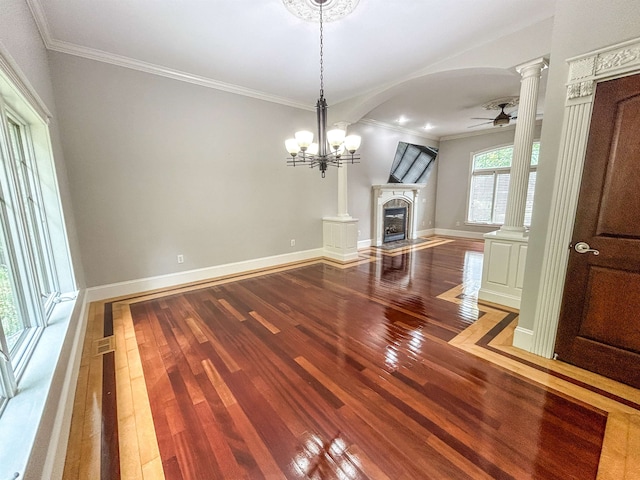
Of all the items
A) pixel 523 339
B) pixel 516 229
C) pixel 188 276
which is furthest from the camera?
pixel 188 276

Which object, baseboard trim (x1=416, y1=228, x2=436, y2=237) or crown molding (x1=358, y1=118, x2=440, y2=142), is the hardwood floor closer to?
crown molding (x1=358, y1=118, x2=440, y2=142)

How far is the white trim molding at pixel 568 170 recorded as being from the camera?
1683 mm

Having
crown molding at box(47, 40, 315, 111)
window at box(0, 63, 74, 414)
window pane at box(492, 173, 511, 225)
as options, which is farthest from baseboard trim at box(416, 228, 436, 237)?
window at box(0, 63, 74, 414)

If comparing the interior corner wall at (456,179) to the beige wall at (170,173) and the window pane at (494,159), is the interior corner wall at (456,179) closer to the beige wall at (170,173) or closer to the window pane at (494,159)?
the window pane at (494,159)

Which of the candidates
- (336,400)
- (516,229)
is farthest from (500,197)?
(336,400)

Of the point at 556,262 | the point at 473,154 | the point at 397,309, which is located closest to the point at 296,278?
the point at 397,309

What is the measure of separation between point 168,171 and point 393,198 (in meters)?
5.30

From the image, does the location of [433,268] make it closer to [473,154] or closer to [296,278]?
[296,278]

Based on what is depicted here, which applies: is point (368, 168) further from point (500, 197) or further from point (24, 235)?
point (24, 235)

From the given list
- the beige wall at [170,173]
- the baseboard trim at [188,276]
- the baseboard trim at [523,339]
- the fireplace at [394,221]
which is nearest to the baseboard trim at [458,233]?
the fireplace at [394,221]

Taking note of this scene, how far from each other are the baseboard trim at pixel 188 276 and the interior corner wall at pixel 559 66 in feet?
12.2

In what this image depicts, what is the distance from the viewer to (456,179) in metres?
8.01

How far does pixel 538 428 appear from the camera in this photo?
150cm

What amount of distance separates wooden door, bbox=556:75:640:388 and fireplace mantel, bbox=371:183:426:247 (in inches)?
190
